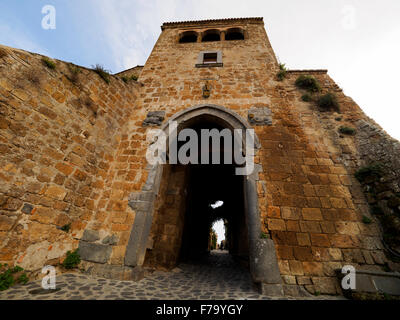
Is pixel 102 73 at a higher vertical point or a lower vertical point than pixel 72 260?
higher

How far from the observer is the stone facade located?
2.96 meters

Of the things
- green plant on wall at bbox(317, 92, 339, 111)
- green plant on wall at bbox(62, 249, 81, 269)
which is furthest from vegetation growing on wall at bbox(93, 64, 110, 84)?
green plant on wall at bbox(317, 92, 339, 111)

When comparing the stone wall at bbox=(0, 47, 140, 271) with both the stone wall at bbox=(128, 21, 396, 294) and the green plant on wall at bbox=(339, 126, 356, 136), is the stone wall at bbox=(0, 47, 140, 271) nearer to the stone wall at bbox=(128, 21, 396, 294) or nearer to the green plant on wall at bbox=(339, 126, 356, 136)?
the stone wall at bbox=(128, 21, 396, 294)

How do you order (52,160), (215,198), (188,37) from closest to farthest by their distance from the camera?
(52,160) < (188,37) < (215,198)

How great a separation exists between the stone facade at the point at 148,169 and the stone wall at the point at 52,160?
2 centimetres

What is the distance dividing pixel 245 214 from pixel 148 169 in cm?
276

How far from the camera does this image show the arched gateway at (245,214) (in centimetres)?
310

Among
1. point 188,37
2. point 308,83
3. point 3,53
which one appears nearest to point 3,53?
Answer: point 3,53

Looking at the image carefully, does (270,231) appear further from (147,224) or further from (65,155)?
(65,155)

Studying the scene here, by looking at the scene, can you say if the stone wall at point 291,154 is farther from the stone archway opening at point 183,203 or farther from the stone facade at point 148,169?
the stone archway opening at point 183,203

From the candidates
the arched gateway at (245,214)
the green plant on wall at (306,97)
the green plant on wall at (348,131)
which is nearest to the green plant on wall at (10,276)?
the arched gateway at (245,214)

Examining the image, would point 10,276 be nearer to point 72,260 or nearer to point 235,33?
point 72,260

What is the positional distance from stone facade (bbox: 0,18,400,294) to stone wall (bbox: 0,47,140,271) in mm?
19

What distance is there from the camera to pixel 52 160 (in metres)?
3.35
